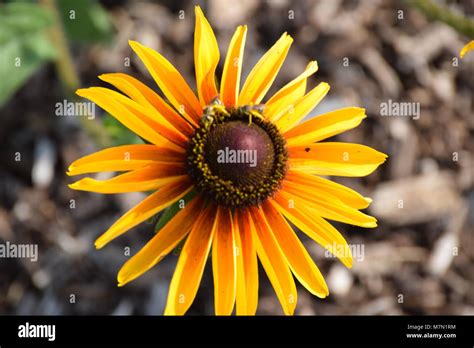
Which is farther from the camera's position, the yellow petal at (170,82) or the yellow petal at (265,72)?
the yellow petal at (265,72)

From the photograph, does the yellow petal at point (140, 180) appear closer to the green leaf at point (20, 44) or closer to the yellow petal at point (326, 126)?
the yellow petal at point (326, 126)

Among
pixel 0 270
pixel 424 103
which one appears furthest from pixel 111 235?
pixel 424 103

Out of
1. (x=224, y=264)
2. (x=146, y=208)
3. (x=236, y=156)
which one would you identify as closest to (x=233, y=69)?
(x=236, y=156)

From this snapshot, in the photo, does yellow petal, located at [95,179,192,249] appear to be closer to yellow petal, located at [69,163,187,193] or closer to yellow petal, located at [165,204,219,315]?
yellow petal, located at [69,163,187,193]

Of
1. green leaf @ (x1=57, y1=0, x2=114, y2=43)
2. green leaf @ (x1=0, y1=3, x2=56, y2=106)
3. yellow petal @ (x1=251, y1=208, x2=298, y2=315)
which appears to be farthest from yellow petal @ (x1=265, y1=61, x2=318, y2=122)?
green leaf @ (x1=57, y1=0, x2=114, y2=43)

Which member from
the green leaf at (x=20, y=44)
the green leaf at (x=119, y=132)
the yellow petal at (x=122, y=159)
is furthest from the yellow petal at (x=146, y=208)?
the green leaf at (x=20, y=44)
